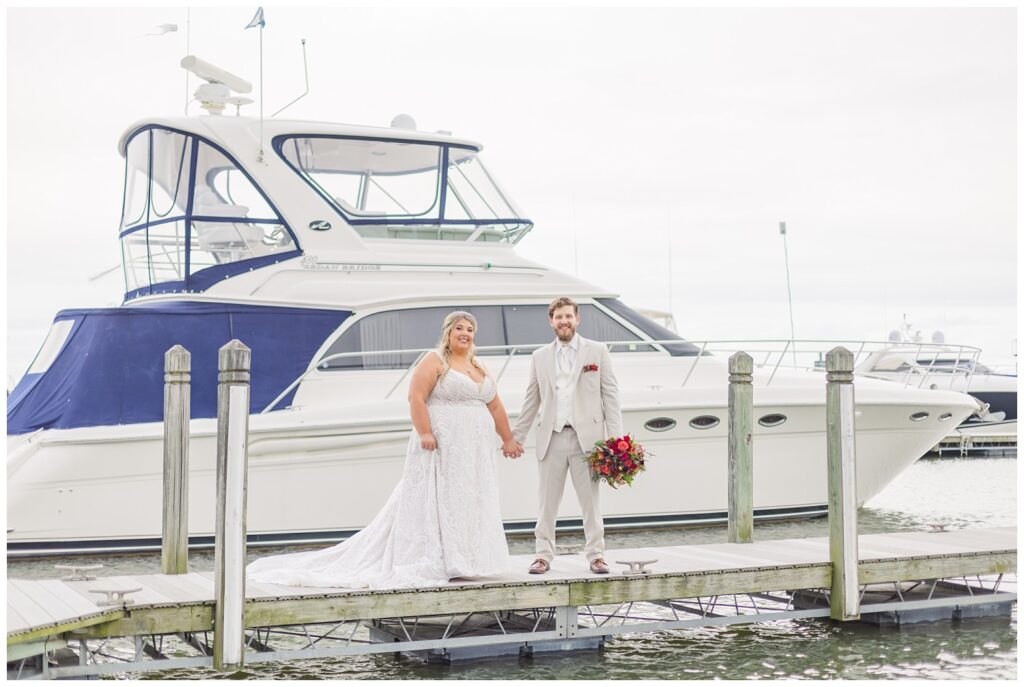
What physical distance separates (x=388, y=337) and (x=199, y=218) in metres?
2.35

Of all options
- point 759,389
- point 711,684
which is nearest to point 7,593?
point 711,684

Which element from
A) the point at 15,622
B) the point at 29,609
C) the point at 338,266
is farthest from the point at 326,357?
the point at 15,622

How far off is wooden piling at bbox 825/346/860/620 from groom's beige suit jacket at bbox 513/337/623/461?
1.79 m

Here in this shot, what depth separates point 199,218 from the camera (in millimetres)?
13023

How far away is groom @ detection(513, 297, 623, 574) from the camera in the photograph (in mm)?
7703

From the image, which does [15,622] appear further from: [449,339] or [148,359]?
[148,359]

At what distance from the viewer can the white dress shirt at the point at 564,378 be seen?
771cm

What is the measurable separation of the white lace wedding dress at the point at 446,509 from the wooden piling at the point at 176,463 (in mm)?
932

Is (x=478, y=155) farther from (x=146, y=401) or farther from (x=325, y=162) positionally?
(x=146, y=401)

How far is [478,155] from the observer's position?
14219 mm

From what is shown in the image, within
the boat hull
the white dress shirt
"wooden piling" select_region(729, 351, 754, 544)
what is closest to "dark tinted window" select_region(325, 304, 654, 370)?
the boat hull

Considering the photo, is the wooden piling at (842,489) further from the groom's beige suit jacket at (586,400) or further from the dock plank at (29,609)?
the dock plank at (29,609)

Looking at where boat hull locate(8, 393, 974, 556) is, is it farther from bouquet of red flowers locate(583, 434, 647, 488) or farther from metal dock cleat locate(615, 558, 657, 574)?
bouquet of red flowers locate(583, 434, 647, 488)

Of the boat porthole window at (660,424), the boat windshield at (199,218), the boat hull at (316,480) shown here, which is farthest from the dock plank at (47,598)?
the boat porthole window at (660,424)
